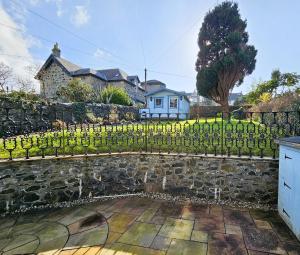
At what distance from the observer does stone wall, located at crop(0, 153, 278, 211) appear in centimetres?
412

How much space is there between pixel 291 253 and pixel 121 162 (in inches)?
141

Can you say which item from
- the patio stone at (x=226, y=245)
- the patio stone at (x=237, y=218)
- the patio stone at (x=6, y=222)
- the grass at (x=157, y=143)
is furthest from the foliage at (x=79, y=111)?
the patio stone at (x=226, y=245)

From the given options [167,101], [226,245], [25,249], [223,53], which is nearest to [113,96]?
[167,101]

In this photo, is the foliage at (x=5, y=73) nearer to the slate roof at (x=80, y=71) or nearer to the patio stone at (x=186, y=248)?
→ the slate roof at (x=80, y=71)

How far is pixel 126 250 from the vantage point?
108 inches

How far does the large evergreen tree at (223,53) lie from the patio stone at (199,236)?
1530cm

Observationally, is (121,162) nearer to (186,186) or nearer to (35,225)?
(186,186)

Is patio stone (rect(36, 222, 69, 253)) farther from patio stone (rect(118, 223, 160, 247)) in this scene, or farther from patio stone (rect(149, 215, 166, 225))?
patio stone (rect(149, 215, 166, 225))

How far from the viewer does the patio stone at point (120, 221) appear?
3.31 meters

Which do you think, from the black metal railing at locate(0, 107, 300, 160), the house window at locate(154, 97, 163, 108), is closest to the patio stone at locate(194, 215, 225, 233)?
the black metal railing at locate(0, 107, 300, 160)

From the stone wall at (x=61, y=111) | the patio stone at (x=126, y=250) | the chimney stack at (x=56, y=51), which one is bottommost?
the patio stone at (x=126, y=250)

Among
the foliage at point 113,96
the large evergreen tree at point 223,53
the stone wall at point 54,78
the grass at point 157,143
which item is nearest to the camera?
the grass at point 157,143

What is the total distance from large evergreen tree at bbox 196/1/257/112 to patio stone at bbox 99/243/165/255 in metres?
15.9

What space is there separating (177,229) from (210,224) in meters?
0.62
